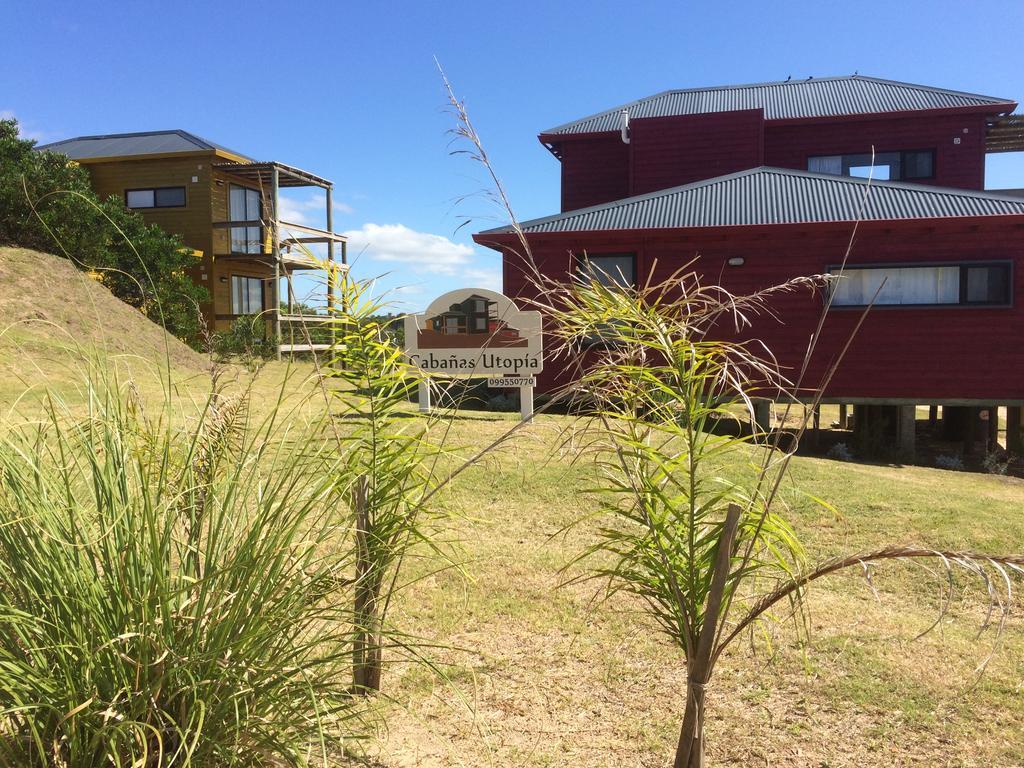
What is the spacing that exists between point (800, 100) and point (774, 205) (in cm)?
891

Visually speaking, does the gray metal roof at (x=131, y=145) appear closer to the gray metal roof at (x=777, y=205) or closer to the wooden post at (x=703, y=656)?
the gray metal roof at (x=777, y=205)

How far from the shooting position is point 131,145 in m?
25.2

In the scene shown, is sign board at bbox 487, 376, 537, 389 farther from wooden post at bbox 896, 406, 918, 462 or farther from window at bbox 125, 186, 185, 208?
window at bbox 125, 186, 185, 208

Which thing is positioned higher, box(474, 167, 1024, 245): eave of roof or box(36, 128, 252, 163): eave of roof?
box(36, 128, 252, 163): eave of roof

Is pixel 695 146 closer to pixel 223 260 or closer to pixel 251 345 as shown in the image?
pixel 223 260

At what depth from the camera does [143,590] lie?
1.84 metres

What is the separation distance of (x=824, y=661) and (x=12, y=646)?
12.1 feet

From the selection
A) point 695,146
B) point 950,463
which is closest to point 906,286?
point 950,463

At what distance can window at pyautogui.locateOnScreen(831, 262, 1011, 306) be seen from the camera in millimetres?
12688

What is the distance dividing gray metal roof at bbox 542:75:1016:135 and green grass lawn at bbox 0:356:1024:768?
16.3m

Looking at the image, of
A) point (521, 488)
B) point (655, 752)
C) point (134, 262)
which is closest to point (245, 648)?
point (655, 752)

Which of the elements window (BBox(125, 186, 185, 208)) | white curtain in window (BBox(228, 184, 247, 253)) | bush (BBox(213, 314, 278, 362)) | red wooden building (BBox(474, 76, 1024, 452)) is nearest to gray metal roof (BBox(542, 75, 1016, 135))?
red wooden building (BBox(474, 76, 1024, 452))

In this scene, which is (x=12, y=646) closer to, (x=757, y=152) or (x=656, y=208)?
(x=656, y=208)

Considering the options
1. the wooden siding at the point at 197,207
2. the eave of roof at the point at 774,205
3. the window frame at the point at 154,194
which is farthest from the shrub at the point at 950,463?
the window frame at the point at 154,194
